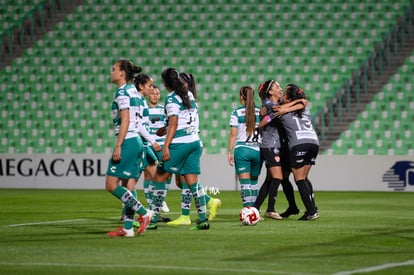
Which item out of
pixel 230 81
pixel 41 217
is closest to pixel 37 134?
pixel 230 81

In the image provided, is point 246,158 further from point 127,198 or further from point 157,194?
point 127,198

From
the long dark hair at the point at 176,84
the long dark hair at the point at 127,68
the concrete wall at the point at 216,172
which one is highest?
the long dark hair at the point at 127,68

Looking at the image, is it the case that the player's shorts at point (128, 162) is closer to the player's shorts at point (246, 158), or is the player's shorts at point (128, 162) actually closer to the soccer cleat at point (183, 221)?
the soccer cleat at point (183, 221)

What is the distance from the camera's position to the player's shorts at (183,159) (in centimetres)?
1230

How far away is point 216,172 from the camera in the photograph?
26.5 meters

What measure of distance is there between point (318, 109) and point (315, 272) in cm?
2009

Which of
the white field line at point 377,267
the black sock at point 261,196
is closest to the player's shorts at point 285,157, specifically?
the black sock at point 261,196

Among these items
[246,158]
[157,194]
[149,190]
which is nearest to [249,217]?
[157,194]

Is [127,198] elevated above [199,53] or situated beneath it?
situated beneath

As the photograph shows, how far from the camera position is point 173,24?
30516 mm

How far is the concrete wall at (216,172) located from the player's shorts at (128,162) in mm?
14480

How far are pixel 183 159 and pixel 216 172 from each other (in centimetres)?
1423

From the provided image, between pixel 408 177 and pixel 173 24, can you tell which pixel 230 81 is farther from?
pixel 408 177

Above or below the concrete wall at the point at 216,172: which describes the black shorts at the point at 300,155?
above
